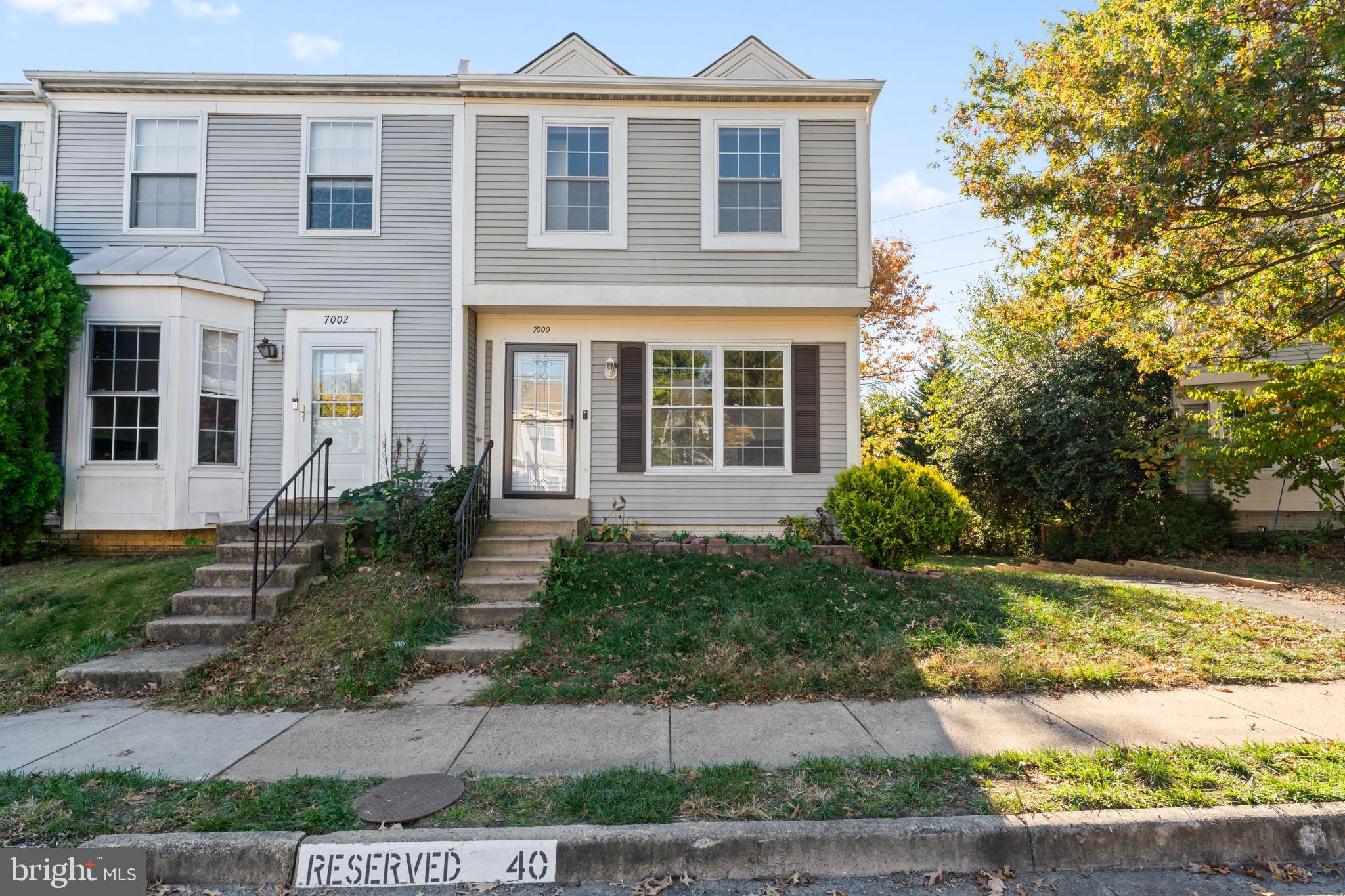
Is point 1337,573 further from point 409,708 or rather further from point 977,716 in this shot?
point 409,708

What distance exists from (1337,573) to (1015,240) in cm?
625

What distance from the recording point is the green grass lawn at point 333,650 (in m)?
5.02

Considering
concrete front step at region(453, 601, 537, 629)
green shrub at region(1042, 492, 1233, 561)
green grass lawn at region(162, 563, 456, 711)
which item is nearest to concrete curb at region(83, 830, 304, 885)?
green grass lawn at region(162, 563, 456, 711)

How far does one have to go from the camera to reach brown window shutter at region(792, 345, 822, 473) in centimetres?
912

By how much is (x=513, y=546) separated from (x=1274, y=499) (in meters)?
13.2

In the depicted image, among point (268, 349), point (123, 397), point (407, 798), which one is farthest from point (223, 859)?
point (123, 397)

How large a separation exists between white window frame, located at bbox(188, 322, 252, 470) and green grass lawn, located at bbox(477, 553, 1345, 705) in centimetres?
469

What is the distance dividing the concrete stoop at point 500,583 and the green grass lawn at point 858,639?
8.8 inches

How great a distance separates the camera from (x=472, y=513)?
7730mm

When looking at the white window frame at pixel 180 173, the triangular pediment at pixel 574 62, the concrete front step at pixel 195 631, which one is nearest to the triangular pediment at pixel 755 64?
the triangular pediment at pixel 574 62

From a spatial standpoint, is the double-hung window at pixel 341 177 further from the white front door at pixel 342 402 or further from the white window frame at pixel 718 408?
the white window frame at pixel 718 408

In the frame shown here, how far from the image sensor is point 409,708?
4.80 m

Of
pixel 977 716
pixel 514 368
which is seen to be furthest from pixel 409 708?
pixel 514 368

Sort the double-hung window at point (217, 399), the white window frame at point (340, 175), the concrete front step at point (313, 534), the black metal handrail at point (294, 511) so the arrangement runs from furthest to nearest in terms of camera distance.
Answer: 1. the white window frame at point (340, 175)
2. the double-hung window at point (217, 399)
3. the concrete front step at point (313, 534)
4. the black metal handrail at point (294, 511)
